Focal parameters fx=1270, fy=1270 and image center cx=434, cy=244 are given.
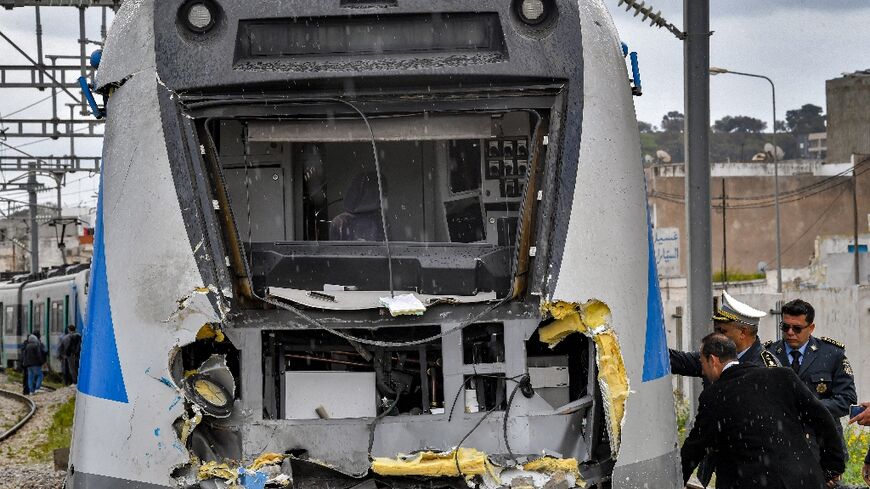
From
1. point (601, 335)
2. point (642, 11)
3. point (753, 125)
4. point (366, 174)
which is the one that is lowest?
point (601, 335)

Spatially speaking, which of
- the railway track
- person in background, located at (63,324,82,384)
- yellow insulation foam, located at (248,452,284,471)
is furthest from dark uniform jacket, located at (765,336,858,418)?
person in background, located at (63,324,82,384)

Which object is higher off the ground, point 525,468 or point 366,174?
point 366,174

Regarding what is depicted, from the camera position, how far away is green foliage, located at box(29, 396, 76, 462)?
631 inches

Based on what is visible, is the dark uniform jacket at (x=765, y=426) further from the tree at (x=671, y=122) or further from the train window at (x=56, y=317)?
the tree at (x=671, y=122)

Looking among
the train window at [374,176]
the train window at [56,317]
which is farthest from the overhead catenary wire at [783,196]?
the train window at [374,176]

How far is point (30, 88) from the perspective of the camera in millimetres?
24969

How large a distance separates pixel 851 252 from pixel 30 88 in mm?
30982

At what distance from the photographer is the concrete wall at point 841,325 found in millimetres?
17281

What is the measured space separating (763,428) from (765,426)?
0.02 meters

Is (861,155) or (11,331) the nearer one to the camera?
(11,331)

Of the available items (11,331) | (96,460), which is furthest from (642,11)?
(11,331)

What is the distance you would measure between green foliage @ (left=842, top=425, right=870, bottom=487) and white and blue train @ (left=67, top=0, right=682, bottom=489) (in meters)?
6.09

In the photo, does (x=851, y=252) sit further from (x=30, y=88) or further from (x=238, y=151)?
(x=238, y=151)

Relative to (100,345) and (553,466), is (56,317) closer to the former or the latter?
(100,345)
